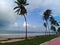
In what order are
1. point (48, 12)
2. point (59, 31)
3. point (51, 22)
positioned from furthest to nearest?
point (59, 31), point (51, 22), point (48, 12)

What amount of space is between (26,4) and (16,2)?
259cm

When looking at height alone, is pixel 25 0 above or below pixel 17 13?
above

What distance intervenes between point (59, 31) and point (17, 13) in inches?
4173

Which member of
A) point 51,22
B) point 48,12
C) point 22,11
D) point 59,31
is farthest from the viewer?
point 59,31

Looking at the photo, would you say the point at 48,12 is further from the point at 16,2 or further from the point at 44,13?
the point at 16,2

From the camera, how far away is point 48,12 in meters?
73.4

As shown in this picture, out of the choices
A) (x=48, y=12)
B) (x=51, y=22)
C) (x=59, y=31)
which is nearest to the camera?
(x=48, y=12)

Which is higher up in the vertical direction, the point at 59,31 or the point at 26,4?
the point at 26,4

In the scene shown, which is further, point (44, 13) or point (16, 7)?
point (44, 13)

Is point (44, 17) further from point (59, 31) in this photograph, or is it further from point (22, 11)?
point (59, 31)

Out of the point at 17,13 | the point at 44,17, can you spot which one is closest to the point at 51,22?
the point at 44,17

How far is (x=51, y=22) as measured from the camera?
9869cm

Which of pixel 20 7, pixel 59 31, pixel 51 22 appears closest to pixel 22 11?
pixel 20 7

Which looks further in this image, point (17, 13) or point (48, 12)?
point (48, 12)
